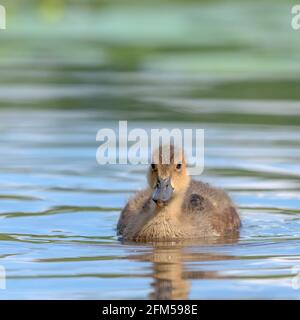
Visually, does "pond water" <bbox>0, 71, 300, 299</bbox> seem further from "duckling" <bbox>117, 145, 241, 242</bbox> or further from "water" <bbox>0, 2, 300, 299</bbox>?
"duckling" <bbox>117, 145, 241, 242</bbox>

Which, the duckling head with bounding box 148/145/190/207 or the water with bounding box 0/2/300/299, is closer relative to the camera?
the water with bounding box 0/2/300/299

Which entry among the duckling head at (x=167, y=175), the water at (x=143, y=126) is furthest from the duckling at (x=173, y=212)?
the water at (x=143, y=126)

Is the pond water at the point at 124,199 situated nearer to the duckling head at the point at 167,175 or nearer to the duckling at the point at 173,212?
the duckling at the point at 173,212

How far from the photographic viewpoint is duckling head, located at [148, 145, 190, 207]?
483 inches

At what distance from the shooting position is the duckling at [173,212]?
40.8 ft

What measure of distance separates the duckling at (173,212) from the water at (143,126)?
203 mm

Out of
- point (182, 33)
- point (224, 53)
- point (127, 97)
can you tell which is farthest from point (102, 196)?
point (182, 33)

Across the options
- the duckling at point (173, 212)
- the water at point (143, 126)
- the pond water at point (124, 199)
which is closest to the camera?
the pond water at point (124, 199)

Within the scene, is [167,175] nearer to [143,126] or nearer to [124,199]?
[124,199]

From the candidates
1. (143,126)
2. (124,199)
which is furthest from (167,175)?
(143,126)

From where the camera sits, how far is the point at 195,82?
73.0 ft

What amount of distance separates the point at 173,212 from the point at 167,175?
494 mm

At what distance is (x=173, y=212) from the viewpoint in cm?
1272

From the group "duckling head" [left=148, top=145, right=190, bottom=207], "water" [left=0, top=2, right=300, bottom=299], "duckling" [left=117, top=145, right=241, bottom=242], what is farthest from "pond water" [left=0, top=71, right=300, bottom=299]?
"duckling head" [left=148, top=145, right=190, bottom=207]
